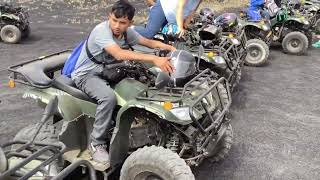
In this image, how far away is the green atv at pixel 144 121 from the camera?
4.19 meters

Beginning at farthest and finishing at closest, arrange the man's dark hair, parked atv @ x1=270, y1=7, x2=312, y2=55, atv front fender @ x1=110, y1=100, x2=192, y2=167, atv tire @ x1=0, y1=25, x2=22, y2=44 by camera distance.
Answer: atv tire @ x1=0, y1=25, x2=22, y2=44 → parked atv @ x1=270, y1=7, x2=312, y2=55 → the man's dark hair → atv front fender @ x1=110, y1=100, x2=192, y2=167

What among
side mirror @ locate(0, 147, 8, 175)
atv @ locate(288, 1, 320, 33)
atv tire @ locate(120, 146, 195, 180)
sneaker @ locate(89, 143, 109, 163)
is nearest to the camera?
side mirror @ locate(0, 147, 8, 175)

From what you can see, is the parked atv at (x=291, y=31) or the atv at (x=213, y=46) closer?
the atv at (x=213, y=46)

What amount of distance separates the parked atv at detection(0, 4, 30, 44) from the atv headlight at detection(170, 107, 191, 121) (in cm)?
910

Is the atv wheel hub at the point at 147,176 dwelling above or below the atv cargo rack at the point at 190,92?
below

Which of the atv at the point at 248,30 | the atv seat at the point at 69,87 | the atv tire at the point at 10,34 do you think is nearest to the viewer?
the atv seat at the point at 69,87

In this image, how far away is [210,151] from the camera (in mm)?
4781

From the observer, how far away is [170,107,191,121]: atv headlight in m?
4.18

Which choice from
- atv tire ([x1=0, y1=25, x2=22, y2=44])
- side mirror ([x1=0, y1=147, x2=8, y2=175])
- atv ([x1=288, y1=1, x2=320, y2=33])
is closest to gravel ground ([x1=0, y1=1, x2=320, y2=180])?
atv tire ([x1=0, y1=25, x2=22, y2=44])

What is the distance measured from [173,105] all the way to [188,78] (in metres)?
0.61

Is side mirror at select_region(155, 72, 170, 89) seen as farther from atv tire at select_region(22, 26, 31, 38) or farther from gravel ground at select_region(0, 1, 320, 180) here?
atv tire at select_region(22, 26, 31, 38)

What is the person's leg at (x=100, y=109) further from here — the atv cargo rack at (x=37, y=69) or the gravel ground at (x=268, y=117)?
the gravel ground at (x=268, y=117)

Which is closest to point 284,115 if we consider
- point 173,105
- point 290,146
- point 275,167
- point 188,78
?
point 290,146

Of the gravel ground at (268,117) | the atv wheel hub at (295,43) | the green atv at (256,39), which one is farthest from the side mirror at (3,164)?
the atv wheel hub at (295,43)
